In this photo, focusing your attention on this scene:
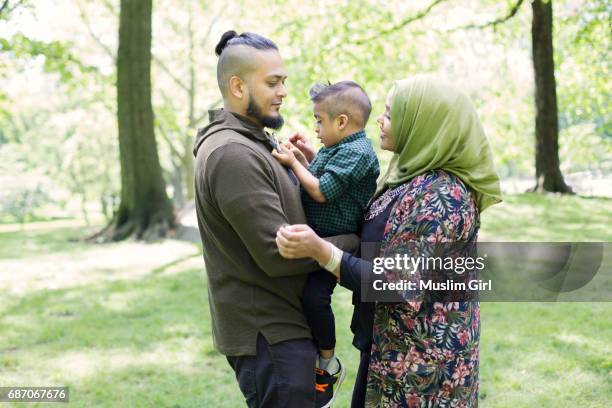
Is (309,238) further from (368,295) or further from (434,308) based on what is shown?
(434,308)

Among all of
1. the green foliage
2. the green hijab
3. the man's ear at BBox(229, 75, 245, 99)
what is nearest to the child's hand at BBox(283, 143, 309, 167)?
the man's ear at BBox(229, 75, 245, 99)

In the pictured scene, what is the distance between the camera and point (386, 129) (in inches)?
104

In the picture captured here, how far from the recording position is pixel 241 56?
100 inches

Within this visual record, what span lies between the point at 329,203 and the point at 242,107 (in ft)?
1.84

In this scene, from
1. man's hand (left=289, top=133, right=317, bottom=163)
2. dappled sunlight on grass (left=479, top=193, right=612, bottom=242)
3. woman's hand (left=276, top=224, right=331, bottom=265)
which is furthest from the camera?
dappled sunlight on grass (left=479, top=193, right=612, bottom=242)

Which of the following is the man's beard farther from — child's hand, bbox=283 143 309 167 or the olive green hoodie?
child's hand, bbox=283 143 309 167

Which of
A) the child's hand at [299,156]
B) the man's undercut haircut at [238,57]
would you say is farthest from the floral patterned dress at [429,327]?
the man's undercut haircut at [238,57]

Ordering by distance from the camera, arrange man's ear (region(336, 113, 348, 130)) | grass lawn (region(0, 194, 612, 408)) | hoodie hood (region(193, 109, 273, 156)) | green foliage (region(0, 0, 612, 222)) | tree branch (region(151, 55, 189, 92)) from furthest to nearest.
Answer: tree branch (region(151, 55, 189, 92))
green foliage (region(0, 0, 612, 222))
grass lawn (region(0, 194, 612, 408))
man's ear (region(336, 113, 348, 130))
hoodie hood (region(193, 109, 273, 156))

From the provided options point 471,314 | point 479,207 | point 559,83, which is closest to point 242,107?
point 479,207

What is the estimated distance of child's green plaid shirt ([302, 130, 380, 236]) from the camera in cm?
266

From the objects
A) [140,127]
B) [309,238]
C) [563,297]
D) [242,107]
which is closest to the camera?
[309,238]

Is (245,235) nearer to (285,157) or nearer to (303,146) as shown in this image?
(285,157)

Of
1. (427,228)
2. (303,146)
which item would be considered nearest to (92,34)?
(303,146)

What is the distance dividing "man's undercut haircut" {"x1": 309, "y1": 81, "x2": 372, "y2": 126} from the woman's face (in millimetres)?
243
